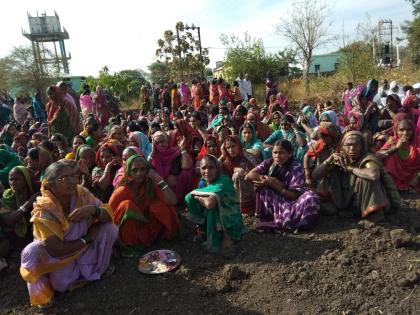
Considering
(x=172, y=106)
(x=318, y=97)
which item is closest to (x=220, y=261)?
(x=172, y=106)

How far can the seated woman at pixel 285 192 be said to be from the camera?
12.3ft

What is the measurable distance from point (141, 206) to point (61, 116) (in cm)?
449

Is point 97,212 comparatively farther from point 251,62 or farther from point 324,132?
point 251,62

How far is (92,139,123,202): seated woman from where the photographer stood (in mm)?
4535

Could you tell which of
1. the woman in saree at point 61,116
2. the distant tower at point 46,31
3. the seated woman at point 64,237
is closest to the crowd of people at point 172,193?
the seated woman at point 64,237

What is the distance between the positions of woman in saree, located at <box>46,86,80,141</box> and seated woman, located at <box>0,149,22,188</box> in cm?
250

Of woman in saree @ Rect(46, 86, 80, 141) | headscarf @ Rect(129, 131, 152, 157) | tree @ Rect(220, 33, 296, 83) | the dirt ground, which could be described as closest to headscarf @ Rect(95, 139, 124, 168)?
headscarf @ Rect(129, 131, 152, 157)

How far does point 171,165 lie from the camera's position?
A: 5.14 metres

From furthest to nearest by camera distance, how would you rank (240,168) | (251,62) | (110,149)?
(251,62)
(110,149)
(240,168)

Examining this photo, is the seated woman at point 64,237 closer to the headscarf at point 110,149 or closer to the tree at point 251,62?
the headscarf at point 110,149

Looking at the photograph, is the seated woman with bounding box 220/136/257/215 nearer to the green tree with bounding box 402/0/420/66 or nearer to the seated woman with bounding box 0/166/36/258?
the seated woman with bounding box 0/166/36/258

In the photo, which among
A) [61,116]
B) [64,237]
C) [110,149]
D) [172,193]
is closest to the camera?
[64,237]

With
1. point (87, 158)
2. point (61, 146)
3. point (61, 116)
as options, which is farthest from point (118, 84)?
point (87, 158)

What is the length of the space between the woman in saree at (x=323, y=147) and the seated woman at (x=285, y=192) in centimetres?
58
